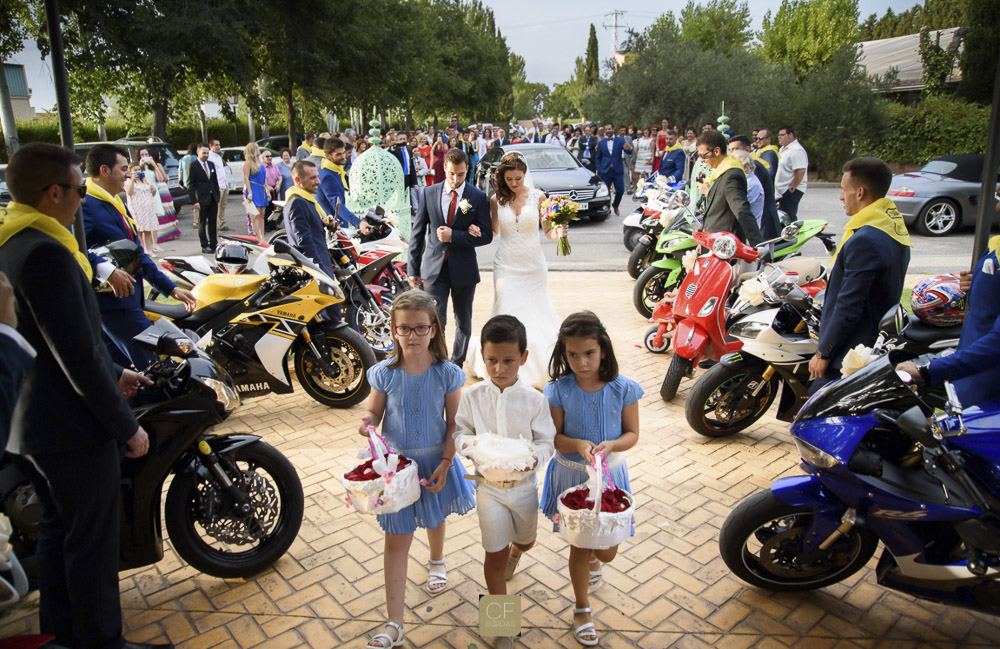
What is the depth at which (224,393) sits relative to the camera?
3.23 meters

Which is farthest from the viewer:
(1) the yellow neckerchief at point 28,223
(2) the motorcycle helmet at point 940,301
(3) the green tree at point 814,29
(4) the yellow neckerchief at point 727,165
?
(3) the green tree at point 814,29

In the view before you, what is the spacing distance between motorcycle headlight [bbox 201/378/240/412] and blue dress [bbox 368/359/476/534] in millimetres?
724

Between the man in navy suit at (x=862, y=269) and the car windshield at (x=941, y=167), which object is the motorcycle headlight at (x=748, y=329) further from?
the car windshield at (x=941, y=167)

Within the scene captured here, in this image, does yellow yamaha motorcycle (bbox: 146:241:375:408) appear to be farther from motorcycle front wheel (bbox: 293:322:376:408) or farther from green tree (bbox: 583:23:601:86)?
green tree (bbox: 583:23:601:86)

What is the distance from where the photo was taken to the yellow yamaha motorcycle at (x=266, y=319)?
5176 millimetres

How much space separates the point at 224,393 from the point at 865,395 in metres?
2.79

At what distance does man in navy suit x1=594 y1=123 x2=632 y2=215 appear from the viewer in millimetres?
16969

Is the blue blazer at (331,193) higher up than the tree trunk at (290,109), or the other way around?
the tree trunk at (290,109)

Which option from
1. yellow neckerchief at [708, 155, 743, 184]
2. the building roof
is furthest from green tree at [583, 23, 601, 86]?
yellow neckerchief at [708, 155, 743, 184]

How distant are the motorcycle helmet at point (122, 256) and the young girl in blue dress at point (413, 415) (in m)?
2.36

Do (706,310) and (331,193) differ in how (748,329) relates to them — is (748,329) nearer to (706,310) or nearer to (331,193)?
(706,310)

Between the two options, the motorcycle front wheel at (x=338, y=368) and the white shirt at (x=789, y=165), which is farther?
the white shirt at (x=789, y=165)

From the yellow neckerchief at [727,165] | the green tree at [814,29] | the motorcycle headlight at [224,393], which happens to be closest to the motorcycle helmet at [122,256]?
the motorcycle headlight at [224,393]

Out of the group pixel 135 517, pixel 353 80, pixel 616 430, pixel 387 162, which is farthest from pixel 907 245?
pixel 353 80
